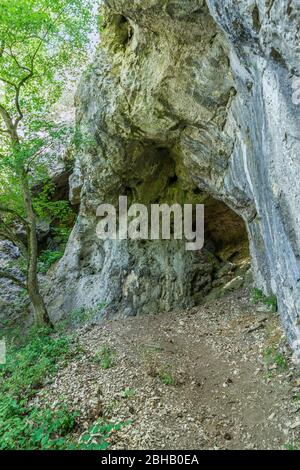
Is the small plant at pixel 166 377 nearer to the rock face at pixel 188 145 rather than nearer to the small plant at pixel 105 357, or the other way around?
the small plant at pixel 105 357

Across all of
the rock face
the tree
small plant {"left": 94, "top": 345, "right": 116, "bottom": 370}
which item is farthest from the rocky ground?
the tree

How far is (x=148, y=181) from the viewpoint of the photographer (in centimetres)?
1234

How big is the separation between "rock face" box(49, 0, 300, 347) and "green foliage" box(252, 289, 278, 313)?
279mm

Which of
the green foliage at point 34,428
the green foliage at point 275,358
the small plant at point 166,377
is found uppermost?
the green foliage at point 275,358

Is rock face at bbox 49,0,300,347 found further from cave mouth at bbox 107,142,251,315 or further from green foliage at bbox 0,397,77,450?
green foliage at bbox 0,397,77,450

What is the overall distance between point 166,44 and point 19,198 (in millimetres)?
7108

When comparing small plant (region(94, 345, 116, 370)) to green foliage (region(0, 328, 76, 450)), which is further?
small plant (region(94, 345, 116, 370))

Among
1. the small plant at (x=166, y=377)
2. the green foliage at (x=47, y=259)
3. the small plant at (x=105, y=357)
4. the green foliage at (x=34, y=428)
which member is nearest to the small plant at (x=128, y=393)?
the small plant at (x=166, y=377)

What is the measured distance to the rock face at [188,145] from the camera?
15.3 feet

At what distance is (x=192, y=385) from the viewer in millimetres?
6715

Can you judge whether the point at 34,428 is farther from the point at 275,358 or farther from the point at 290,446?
the point at 275,358

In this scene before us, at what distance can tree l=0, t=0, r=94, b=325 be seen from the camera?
10047 mm

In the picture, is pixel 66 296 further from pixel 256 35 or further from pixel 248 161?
pixel 256 35

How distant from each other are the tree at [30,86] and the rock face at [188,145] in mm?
1481
